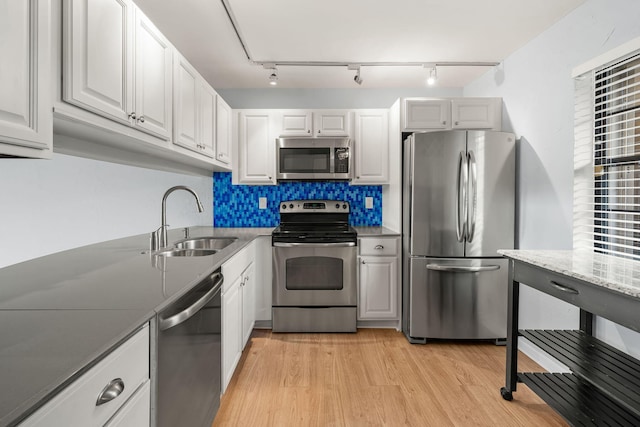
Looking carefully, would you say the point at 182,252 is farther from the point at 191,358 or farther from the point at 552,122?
the point at 552,122

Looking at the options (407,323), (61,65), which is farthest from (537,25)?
(61,65)

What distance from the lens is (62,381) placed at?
2.08 ft

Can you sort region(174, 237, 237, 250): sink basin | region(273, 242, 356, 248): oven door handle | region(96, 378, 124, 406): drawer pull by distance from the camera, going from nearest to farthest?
1. region(96, 378, 124, 406): drawer pull
2. region(174, 237, 237, 250): sink basin
3. region(273, 242, 356, 248): oven door handle

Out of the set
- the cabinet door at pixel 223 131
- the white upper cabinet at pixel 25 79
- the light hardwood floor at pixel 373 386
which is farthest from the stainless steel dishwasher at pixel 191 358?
the cabinet door at pixel 223 131

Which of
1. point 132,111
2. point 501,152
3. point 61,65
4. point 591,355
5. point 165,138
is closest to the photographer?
point 61,65

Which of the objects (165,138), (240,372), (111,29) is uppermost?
(111,29)

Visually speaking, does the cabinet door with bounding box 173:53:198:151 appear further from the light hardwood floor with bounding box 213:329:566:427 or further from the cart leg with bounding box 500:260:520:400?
the cart leg with bounding box 500:260:520:400

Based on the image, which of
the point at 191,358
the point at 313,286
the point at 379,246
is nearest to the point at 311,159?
the point at 379,246

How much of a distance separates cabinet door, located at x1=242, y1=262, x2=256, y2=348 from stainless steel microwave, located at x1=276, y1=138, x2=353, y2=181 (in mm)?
1032

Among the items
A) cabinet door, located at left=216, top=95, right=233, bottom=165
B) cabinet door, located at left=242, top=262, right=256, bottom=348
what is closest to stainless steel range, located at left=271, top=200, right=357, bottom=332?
cabinet door, located at left=242, top=262, right=256, bottom=348

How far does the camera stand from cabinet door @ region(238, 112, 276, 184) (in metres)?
3.45

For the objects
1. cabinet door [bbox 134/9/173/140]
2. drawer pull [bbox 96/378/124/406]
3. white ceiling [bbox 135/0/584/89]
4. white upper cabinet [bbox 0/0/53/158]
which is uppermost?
white ceiling [bbox 135/0/584/89]

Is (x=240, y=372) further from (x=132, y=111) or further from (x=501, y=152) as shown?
(x=501, y=152)

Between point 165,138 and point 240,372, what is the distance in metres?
1.67
